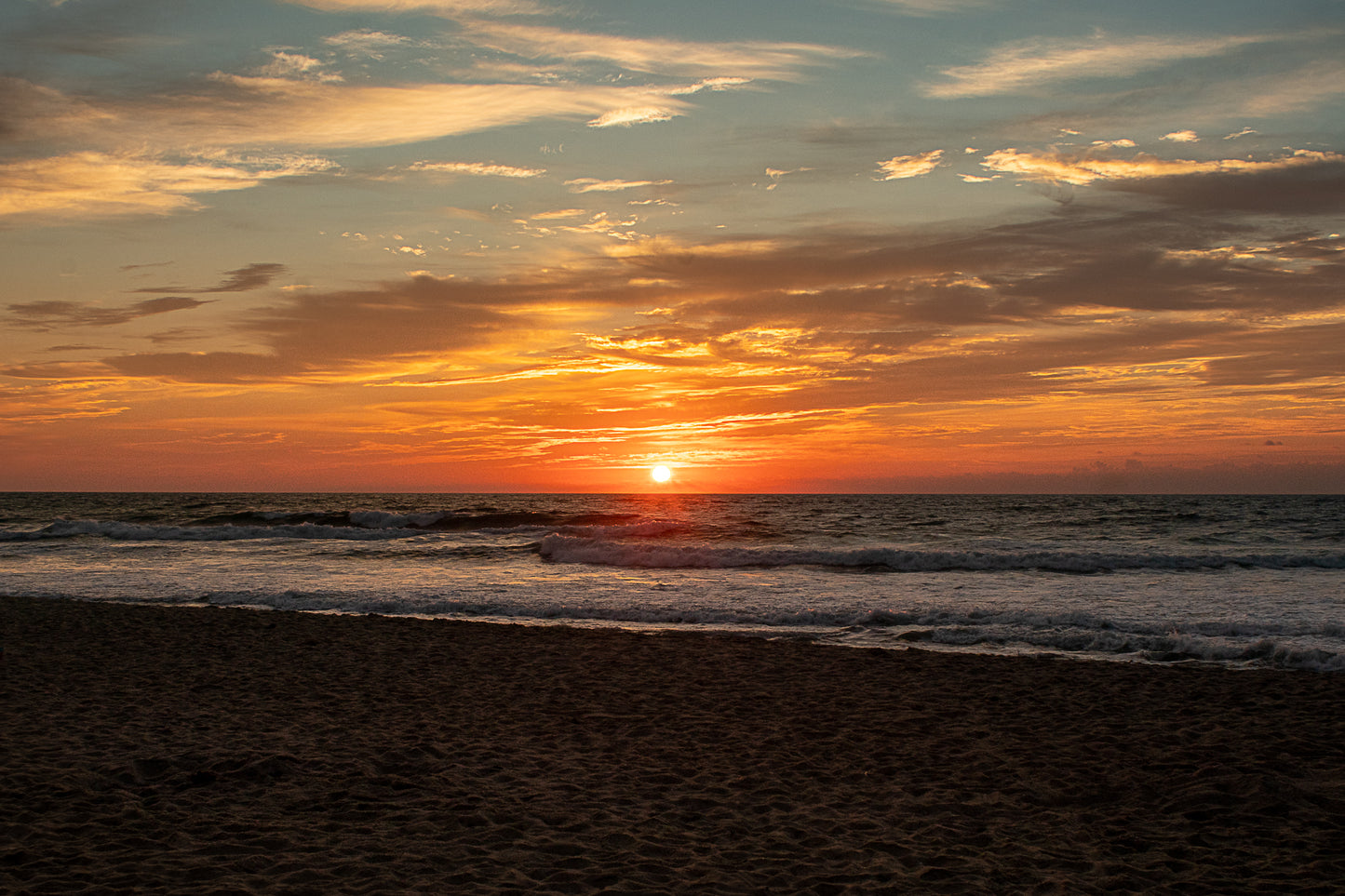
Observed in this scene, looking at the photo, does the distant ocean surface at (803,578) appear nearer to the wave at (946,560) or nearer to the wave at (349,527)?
the wave at (946,560)

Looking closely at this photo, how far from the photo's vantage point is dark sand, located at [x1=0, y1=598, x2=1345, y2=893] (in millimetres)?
5871

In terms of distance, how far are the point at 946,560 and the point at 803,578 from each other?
640 centimetres

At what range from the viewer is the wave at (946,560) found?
27.8 metres

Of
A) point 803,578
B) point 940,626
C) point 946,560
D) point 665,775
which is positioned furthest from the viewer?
point 946,560

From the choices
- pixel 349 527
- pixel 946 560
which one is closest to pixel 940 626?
pixel 946 560

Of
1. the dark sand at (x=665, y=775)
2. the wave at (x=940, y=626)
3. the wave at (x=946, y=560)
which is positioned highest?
the dark sand at (x=665, y=775)

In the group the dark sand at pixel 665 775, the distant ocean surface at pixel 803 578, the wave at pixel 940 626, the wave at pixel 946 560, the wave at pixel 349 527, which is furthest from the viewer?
the wave at pixel 349 527

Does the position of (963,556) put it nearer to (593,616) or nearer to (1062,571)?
(1062,571)

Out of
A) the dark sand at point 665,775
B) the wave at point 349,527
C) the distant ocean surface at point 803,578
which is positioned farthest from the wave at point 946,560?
the dark sand at point 665,775

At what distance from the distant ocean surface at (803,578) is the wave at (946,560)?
0.09m

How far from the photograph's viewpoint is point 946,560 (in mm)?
28766

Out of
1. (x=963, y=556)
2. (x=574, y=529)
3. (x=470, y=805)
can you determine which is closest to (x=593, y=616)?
(x=470, y=805)

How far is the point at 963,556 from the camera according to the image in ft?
94.5

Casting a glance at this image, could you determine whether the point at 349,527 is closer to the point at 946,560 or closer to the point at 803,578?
the point at 803,578
